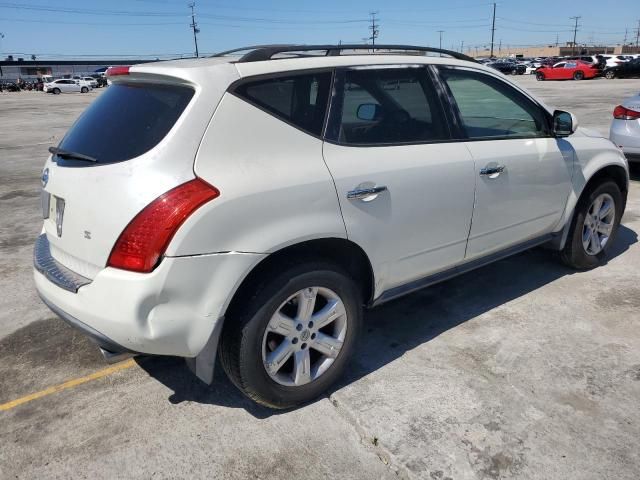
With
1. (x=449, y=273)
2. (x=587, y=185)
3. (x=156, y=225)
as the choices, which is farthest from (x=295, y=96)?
(x=587, y=185)

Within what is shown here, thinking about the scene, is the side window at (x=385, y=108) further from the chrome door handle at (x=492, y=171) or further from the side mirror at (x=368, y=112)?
the chrome door handle at (x=492, y=171)

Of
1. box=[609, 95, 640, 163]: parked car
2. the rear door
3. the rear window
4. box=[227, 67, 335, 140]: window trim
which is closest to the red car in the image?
box=[609, 95, 640, 163]: parked car

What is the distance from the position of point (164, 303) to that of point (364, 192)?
1.14 meters

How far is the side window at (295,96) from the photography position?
2.57 meters

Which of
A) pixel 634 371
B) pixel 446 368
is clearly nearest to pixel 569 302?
pixel 634 371

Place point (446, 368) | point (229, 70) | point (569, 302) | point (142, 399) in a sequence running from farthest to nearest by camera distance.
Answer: point (569, 302)
point (446, 368)
point (142, 399)
point (229, 70)

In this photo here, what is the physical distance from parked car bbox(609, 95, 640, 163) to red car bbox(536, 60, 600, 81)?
37332mm

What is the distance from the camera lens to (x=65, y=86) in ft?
168

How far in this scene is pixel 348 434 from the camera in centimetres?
263

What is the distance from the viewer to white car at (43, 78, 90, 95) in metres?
50.6

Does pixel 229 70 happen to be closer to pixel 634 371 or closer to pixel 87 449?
pixel 87 449

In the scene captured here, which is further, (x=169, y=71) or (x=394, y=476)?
(x=169, y=71)

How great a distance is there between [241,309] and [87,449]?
1.02 m

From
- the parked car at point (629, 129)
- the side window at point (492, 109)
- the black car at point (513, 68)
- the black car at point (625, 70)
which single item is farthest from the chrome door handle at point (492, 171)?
the black car at point (513, 68)
